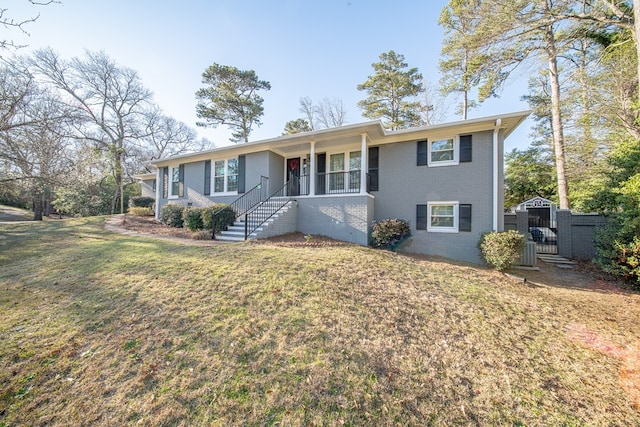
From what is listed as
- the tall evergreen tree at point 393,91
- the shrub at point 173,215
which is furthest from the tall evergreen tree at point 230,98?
the shrub at point 173,215

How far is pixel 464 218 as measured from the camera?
8047mm

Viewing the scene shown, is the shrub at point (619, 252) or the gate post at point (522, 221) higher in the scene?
the gate post at point (522, 221)

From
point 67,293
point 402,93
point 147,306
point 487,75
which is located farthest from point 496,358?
point 402,93

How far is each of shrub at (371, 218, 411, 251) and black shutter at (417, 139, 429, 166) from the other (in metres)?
2.27

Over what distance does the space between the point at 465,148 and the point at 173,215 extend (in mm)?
12311

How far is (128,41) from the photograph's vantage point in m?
7.43

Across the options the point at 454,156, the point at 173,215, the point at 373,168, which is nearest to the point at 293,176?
the point at 373,168

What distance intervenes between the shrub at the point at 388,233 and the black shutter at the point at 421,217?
63 centimetres

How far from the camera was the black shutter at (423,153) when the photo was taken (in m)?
8.60

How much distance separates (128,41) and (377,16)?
9.05 metres

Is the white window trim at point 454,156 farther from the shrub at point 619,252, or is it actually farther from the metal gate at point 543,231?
the metal gate at point 543,231

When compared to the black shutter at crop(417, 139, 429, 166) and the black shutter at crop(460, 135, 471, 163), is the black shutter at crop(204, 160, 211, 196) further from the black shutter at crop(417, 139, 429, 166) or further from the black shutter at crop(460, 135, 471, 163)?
the black shutter at crop(460, 135, 471, 163)

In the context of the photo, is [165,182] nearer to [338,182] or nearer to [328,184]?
[328,184]

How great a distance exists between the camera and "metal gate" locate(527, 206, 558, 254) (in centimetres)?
989
